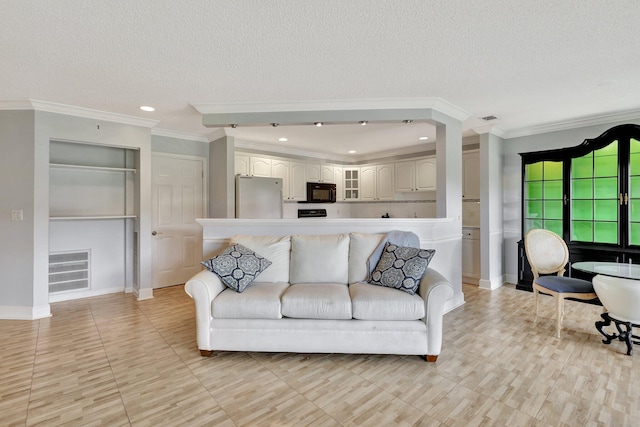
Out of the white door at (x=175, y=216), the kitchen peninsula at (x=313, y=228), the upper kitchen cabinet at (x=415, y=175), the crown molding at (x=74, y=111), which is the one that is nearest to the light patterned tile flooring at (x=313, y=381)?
the kitchen peninsula at (x=313, y=228)

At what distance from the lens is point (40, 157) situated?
11.5 ft

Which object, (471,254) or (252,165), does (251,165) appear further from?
(471,254)

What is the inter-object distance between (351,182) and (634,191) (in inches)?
171

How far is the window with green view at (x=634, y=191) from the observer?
12.0 feet

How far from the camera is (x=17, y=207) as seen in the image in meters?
3.50

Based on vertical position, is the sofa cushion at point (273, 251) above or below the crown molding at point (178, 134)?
below

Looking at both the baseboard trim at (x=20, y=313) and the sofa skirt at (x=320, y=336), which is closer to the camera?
the sofa skirt at (x=320, y=336)

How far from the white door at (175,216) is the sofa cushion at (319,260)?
2568mm

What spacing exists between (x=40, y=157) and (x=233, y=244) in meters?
2.46

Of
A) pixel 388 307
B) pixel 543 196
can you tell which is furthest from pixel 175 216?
pixel 543 196

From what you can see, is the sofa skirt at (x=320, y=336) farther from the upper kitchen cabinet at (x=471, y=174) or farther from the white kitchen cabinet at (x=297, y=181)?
the white kitchen cabinet at (x=297, y=181)

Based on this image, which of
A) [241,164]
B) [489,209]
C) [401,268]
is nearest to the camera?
[401,268]

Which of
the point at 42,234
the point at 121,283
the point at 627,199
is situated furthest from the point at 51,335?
the point at 627,199

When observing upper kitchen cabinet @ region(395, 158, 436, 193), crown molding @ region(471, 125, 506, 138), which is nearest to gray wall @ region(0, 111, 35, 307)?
upper kitchen cabinet @ region(395, 158, 436, 193)
